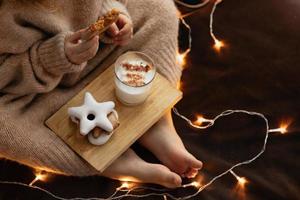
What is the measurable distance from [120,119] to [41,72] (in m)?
0.22

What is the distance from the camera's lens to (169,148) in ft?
3.76

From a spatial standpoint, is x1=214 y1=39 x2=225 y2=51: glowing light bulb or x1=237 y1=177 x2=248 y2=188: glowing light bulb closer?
x1=237 y1=177 x2=248 y2=188: glowing light bulb

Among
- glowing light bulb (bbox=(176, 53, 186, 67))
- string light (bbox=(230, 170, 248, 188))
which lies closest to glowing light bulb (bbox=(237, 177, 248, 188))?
string light (bbox=(230, 170, 248, 188))

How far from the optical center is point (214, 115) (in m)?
1.24

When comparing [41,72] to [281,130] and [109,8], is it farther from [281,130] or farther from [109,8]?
[281,130]

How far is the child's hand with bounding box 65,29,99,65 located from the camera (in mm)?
1008

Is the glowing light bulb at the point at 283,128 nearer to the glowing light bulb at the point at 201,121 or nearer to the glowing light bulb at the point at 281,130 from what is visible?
the glowing light bulb at the point at 281,130

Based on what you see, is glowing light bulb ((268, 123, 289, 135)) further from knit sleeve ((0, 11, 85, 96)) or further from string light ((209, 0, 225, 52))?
knit sleeve ((0, 11, 85, 96))

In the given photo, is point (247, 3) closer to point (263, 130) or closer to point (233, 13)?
point (233, 13)

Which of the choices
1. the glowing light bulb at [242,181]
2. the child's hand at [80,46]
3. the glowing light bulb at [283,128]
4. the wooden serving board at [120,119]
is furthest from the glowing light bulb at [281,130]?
the child's hand at [80,46]

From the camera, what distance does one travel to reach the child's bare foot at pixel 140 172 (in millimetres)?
1112

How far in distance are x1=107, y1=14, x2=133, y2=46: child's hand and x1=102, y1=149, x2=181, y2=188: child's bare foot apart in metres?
0.28

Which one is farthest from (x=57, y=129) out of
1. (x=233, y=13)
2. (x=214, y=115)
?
(x=233, y=13)

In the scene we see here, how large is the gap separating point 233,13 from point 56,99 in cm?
58
